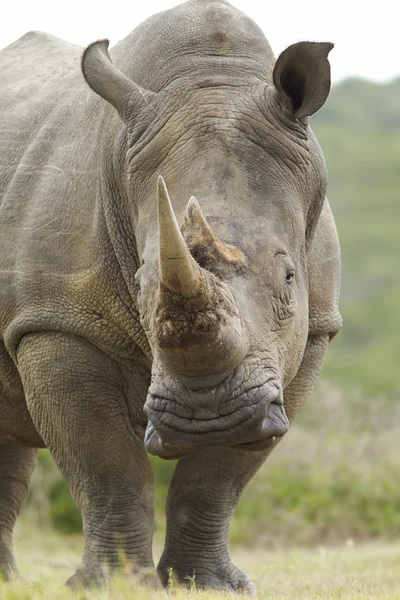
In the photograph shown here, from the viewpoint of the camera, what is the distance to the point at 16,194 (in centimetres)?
659

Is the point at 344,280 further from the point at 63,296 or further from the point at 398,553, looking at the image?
the point at 63,296

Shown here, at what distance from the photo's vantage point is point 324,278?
22.0 ft

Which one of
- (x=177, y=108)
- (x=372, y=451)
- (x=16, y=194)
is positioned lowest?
(x=372, y=451)

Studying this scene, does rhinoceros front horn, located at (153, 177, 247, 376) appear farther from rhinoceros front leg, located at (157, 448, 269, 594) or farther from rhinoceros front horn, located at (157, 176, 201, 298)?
rhinoceros front leg, located at (157, 448, 269, 594)

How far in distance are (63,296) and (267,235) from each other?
1236 millimetres

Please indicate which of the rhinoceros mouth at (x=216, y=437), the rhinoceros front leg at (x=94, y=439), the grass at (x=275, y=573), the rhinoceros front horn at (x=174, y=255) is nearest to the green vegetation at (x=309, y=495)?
the grass at (x=275, y=573)

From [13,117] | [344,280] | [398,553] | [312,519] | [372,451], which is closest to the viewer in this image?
[13,117]

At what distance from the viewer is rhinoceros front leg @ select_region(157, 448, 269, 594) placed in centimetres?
686

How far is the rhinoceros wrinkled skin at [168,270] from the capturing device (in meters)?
5.10

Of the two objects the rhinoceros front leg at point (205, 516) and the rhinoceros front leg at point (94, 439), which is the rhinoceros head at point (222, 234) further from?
the rhinoceros front leg at point (205, 516)

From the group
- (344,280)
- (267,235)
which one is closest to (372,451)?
(267,235)

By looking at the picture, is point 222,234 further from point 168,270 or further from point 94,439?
point 94,439

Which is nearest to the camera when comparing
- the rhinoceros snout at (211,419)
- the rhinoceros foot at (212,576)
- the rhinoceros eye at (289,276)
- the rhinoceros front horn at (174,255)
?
the rhinoceros front horn at (174,255)

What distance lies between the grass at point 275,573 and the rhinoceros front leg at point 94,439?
355 millimetres
